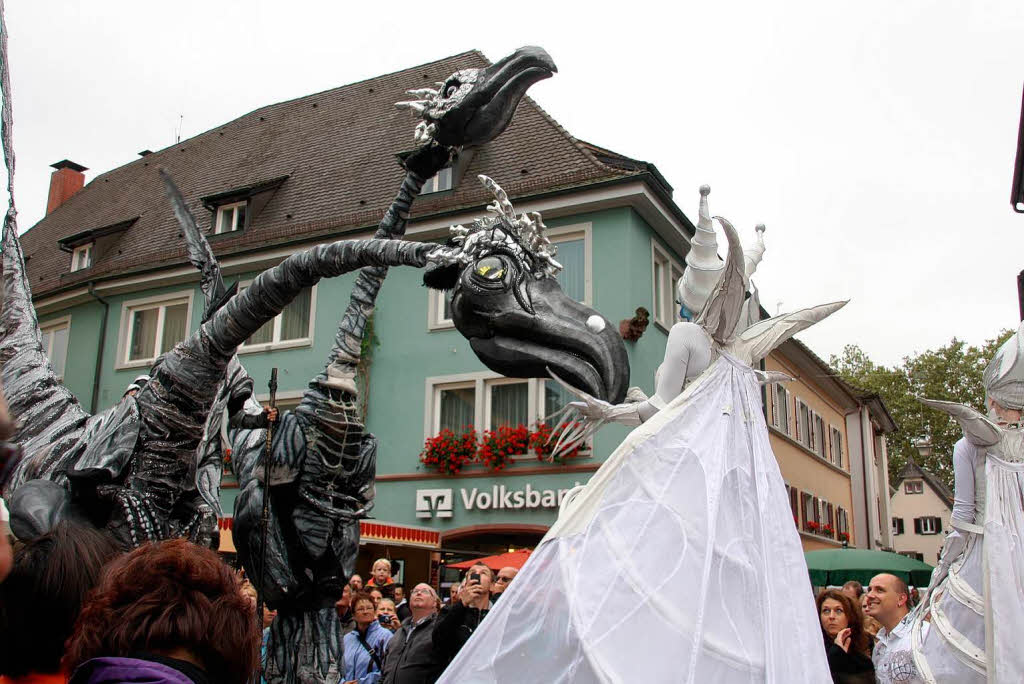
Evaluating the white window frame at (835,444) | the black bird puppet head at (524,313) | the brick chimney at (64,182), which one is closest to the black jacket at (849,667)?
the black bird puppet head at (524,313)

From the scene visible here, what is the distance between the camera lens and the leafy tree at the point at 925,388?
35531mm

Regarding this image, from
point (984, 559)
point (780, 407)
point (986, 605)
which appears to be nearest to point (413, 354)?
point (780, 407)

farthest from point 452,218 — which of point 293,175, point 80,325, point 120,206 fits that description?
point 120,206

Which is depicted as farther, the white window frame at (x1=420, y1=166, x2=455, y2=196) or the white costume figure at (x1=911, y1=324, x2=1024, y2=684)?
the white window frame at (x1=420, y1=166, x2=455, y2=196)

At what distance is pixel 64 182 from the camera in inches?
1113

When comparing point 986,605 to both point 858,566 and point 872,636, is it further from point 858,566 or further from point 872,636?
point 858,566

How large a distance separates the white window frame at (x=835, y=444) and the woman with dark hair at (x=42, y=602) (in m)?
30.5

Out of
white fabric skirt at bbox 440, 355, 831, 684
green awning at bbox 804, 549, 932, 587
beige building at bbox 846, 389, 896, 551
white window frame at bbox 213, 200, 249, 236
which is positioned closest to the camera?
white fabric skirt at bbox 440, 355, 831, 684

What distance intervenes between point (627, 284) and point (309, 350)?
6476 mm

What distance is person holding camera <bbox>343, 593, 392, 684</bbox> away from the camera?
581 cm

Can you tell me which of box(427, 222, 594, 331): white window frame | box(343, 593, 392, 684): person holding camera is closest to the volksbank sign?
box(427, 222, 594, 331): white window frame

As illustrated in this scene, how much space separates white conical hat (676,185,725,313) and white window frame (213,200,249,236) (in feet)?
58.5

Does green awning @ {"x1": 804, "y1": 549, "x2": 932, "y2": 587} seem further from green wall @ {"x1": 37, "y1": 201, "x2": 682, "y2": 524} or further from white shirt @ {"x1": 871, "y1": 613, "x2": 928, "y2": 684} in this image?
white shirt @ {"x1": 871, "y1": 613, "x2": 928, "y2": 684}

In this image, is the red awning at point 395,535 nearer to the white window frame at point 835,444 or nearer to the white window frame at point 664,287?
→ the white window frame at point 664,287
